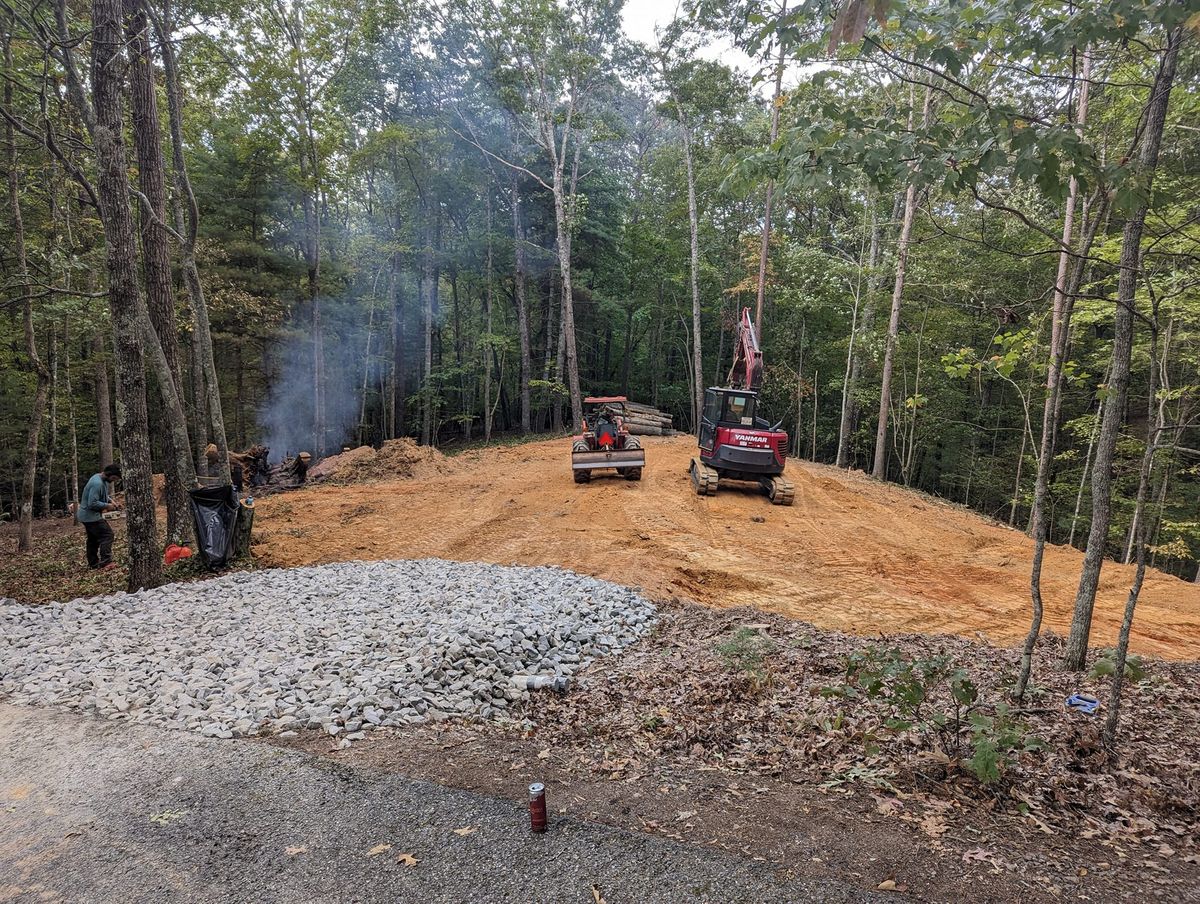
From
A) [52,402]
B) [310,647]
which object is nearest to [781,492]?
[310,647]

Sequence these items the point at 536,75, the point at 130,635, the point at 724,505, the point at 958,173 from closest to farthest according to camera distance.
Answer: the point at 958,173 < the point at 130,635 < the point at 724,505 < the point at 536,75

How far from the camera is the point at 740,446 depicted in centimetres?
1240

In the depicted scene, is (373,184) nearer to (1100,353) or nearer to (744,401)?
(744,401)

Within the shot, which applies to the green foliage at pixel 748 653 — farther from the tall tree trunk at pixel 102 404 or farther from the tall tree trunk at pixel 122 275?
the tall tree trunk at pixel 102 404

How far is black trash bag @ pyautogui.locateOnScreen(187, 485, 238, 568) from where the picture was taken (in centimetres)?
809

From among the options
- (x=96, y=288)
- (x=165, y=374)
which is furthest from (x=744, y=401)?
(x=96, y=288)

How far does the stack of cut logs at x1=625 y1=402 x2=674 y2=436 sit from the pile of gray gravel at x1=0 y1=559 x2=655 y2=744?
1564 centimetres

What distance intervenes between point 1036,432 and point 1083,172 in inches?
899

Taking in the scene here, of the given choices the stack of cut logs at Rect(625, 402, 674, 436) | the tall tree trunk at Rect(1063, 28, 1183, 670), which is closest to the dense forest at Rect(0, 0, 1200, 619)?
the tall tree trunk at Rect(1063, 28, 1183, 670)

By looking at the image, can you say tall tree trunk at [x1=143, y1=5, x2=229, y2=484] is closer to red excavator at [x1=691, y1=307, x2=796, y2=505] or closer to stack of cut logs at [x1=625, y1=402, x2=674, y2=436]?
red excavator at [x1=691, y1=307, x2=796, y2=505]

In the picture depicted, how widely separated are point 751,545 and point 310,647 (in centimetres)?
718

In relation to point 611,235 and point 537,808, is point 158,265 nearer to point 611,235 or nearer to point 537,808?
point 537,808

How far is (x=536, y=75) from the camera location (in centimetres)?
2106

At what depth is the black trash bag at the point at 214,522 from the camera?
8086mm
